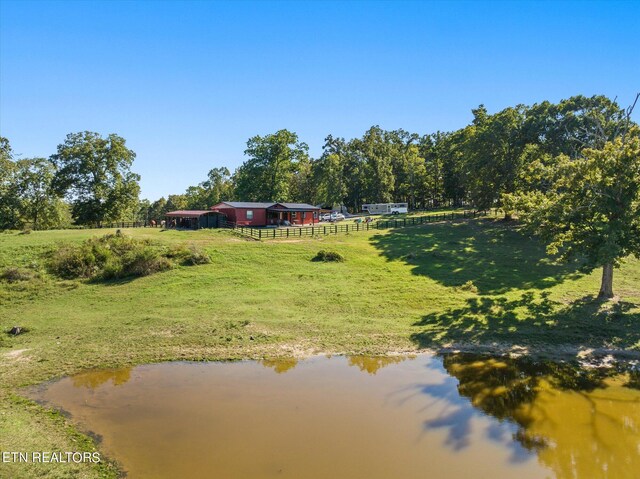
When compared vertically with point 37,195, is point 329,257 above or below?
below

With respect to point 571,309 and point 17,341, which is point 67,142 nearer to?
point 17,341

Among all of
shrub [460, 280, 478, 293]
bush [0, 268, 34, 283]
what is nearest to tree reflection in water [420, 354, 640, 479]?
shrub [460, 280, 478, 293]

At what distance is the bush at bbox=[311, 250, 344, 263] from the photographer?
112ft

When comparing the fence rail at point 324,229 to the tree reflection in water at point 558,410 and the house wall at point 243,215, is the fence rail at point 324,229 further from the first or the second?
the tree reflection in water at point 558,410

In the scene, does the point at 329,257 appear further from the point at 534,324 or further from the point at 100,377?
the point at 100,377

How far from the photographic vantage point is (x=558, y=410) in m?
13.6

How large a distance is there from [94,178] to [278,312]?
4431 centimetres

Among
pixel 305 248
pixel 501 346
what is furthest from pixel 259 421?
pixel 305 248

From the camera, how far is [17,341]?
64.0 feet

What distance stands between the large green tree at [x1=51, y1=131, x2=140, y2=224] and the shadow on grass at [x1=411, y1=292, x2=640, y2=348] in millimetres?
48467

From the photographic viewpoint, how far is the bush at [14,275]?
90.6ft

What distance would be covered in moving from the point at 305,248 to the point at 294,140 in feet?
129

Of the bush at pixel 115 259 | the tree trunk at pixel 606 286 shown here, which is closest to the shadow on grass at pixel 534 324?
the tree trunk at pixel 606 286

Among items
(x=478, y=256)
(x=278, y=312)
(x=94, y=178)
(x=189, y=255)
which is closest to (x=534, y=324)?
(x=278, y=312)
